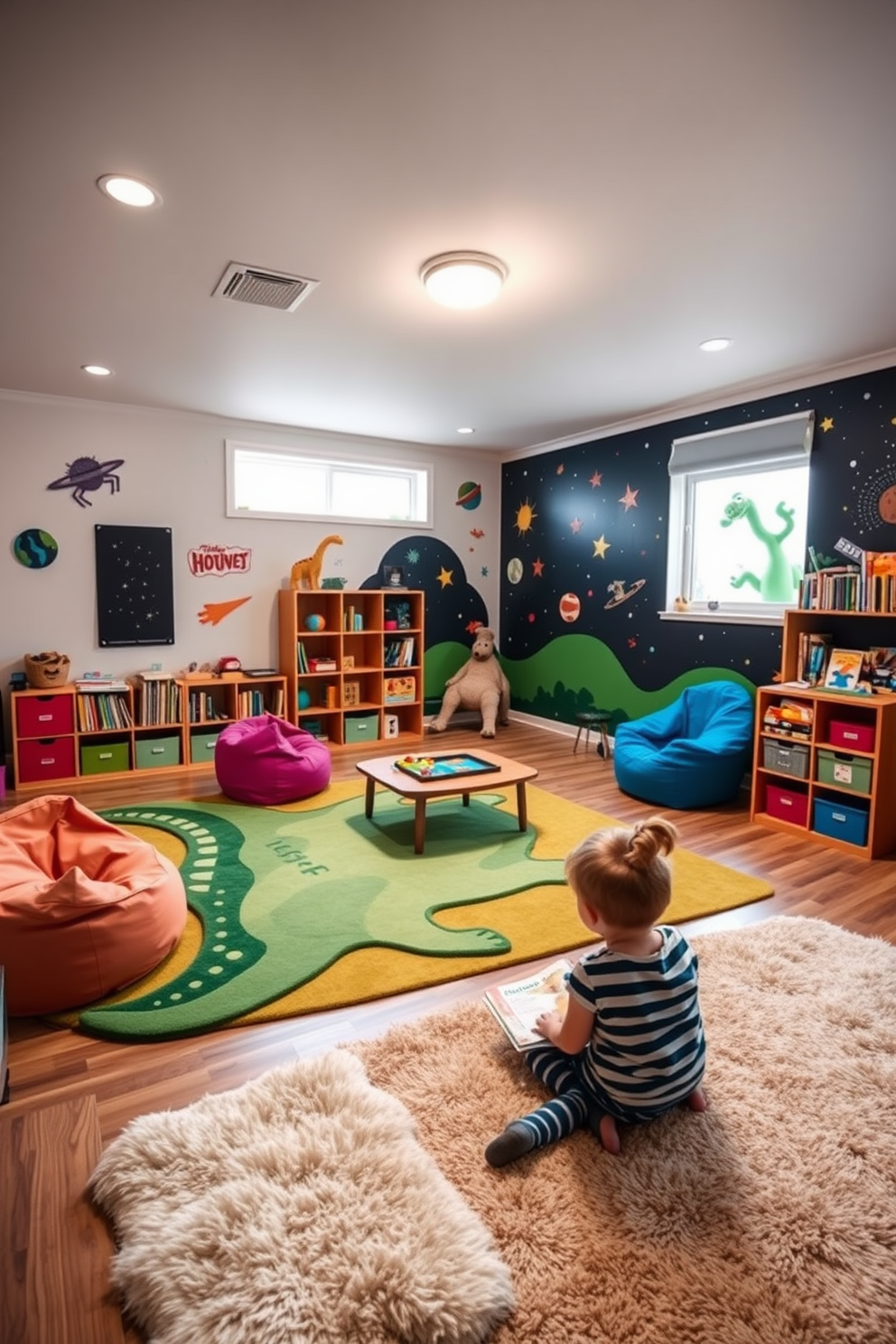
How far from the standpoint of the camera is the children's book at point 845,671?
3680 mm

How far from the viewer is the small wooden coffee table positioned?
320cm

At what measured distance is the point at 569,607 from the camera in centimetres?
596

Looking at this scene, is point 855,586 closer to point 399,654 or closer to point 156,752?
point 399,654

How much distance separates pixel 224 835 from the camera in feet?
11.4

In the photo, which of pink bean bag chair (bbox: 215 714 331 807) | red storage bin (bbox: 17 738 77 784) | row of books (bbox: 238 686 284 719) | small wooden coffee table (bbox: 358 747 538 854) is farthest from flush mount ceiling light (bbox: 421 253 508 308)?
red storage bin (bbox: 17 738 77 784)

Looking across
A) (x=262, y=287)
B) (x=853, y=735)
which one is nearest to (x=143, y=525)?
(x=262, y=287)

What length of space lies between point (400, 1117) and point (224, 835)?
2.15 metres

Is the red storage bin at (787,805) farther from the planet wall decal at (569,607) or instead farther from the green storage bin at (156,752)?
the green storage bin at (156,752)

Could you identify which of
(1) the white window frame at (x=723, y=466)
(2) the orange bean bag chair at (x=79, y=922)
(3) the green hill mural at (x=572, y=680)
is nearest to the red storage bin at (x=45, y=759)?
(2) the orange bean bag chair at (x=79, y=922)

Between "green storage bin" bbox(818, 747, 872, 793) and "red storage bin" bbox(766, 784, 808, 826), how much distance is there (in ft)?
0.55

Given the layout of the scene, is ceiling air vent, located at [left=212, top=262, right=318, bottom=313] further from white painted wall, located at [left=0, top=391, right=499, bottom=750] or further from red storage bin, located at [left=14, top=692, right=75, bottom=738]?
red storage bin, located at [left=14, top=692, right=75, bottom=738]

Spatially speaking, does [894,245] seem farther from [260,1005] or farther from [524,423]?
[260,1005]

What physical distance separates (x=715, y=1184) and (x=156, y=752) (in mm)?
4240

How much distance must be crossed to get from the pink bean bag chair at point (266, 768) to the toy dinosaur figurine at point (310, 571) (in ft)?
5.43
